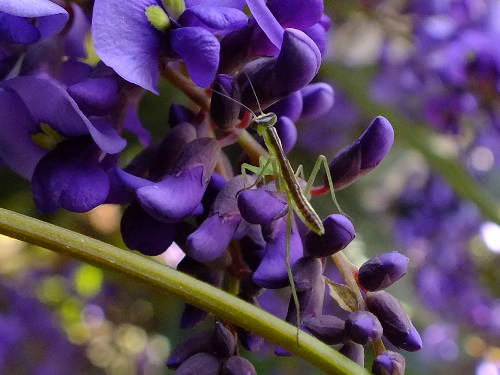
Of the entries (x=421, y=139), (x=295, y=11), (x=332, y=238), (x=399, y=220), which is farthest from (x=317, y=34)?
(x=399, y=220)

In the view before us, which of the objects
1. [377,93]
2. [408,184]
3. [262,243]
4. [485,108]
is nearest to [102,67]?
[262,243]

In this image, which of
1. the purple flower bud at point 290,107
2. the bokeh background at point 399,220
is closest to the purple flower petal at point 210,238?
the purple flower bud at point 290,107

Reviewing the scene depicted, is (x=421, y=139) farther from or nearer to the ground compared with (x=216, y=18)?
nearer to the ground

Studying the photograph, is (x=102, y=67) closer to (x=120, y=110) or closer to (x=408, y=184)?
(x=120, y=110)

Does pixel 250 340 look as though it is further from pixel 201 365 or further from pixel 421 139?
pixel 421 139

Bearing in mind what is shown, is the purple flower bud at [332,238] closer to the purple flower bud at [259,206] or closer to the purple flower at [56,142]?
the purple flower bud at [259,206]
